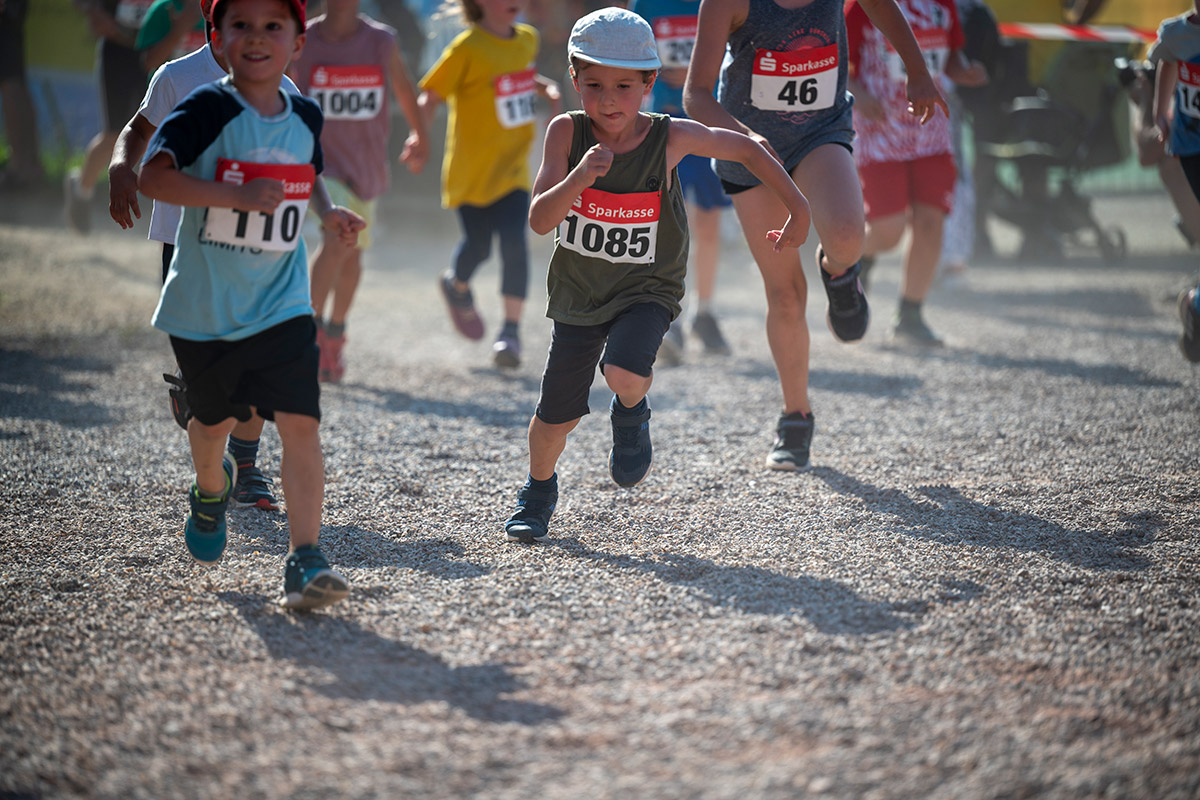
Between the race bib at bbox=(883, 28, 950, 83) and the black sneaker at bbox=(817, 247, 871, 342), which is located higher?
the race bib at bbox=(883, 28, 950, 83)

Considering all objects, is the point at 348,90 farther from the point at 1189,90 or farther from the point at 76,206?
the point at 76,206

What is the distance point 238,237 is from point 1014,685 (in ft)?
6.59

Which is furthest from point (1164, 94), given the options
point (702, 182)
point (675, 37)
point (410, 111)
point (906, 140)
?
point (410, 111)

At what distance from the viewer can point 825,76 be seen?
4055mm

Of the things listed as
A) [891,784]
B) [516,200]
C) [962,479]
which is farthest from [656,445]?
[891,784]

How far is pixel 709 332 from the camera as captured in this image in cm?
671

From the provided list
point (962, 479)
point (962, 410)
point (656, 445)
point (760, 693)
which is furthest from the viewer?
point (962, 410)

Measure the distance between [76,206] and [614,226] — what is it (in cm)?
730

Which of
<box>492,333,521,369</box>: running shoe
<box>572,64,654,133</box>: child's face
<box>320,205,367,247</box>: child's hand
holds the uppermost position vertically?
<box>572,64,654,133</box>: child's face

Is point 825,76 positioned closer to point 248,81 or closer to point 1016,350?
point 248,81

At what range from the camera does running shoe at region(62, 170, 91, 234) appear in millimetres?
8953

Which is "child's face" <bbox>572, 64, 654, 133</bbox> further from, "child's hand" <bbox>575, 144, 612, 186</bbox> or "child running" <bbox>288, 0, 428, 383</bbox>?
"child running" <bbox>288, 0, 428, 383</bbox>

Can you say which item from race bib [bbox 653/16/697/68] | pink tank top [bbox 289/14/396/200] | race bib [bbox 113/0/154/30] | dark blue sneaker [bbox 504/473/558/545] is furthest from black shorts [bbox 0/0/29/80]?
dark blue sneaker [bbox 504/473/558/545]

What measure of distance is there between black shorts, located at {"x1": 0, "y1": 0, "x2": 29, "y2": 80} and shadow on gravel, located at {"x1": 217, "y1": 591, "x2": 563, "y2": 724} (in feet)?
34.3
